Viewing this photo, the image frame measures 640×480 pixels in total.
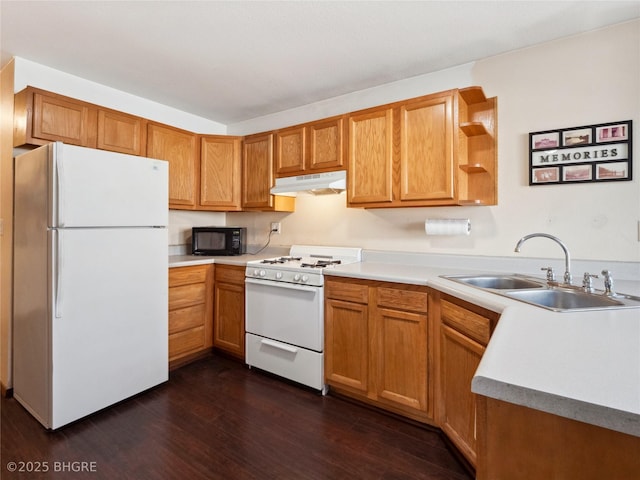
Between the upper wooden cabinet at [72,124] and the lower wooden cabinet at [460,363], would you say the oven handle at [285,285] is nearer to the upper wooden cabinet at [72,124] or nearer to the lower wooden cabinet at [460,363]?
the lower wooden cabinet at [460,363]

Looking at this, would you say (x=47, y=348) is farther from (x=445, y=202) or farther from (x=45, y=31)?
(x=445, y=202)

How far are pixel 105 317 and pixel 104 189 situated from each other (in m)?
0.82

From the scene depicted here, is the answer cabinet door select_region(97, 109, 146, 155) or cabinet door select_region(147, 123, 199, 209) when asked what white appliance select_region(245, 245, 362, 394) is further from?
cabinet door select_region(97, 109, 146, 155)

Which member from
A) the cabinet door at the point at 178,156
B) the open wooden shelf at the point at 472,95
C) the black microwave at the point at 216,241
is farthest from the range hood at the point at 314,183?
the open wooden shelf at the point at 472,95

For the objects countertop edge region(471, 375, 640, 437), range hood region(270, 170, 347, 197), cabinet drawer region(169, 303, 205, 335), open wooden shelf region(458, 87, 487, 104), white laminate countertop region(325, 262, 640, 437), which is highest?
open wooden shelf region(458, 87, 487, 104)

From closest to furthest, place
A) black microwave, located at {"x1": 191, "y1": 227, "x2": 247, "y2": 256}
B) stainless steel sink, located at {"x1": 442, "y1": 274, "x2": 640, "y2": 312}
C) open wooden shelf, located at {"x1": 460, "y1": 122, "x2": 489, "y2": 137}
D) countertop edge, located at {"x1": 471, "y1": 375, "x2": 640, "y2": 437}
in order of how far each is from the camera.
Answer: countertop edge, located at {"x1": 471, "y1": 375, "x2": 640, "y2": 437}
stainless steel sink, located at {"x1": 442, "y1": 274, "x2": 640, "y2": 312}
open wooden shelf, located at {"x1": 460, "y1": 122, "x2": 489, "y2": 137}
black microwave, located at {"x1": 191, "y1": 227, "x2": 247, "y2": 256}

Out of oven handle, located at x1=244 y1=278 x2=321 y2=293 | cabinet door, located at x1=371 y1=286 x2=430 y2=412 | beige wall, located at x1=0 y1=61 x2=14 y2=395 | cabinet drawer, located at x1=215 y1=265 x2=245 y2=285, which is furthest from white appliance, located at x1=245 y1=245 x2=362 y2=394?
beige wall, located at x1=0 y1=61 x2=14 y2=395

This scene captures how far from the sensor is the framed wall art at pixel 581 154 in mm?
1856

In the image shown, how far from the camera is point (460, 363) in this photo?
5.40ft

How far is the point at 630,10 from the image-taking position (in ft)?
5.79

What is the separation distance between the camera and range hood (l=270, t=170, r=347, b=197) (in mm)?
2564

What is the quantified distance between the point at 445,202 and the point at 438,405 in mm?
1245

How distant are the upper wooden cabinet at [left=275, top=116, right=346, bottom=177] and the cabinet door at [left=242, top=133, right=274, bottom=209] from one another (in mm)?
110

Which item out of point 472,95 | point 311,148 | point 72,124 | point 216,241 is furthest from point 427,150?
point 72,124
